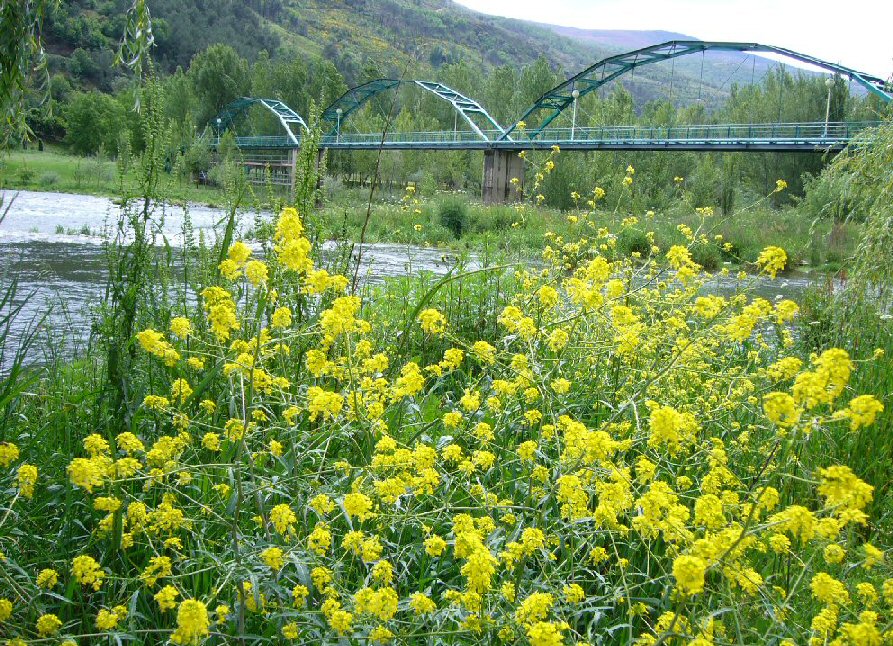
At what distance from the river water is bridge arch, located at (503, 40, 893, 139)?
9.21 m

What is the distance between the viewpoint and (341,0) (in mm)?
199000

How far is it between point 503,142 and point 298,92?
41653mm

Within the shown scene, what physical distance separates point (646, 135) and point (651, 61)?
285 inches

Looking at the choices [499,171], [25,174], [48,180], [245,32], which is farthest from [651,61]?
[245,32]

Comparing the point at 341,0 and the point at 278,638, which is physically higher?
the point at 341,0

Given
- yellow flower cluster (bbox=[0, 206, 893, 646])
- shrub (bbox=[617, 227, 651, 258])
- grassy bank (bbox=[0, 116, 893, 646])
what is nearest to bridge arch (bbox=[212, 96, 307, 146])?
shrub (bbox=[617, 227, 651, 258])

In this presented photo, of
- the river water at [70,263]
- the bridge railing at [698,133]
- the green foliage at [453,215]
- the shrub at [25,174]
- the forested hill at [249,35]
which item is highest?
the forested hill at [249,35]

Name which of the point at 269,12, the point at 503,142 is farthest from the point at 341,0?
the point at 503,142

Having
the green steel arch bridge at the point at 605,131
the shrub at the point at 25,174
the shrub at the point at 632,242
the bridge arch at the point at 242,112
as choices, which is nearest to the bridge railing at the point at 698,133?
the green steel arch bridge at the point at 605,131

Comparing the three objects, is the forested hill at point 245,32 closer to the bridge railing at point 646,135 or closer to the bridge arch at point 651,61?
the bridge railing at point 646,135

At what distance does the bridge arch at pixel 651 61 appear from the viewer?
990 inches

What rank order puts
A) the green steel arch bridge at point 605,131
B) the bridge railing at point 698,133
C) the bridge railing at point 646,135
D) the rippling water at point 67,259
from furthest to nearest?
the bridge railing at point 698,133, the bridge railing at point 646,135, the green steel arch bridge at point 605,131, the rippling water at point 67,259

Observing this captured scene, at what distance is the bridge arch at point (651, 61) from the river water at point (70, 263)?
362 inches

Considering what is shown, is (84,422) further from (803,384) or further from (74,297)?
(74,297)
